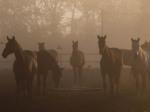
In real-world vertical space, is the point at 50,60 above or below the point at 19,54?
below

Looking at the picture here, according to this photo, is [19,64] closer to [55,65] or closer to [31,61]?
[31,61]

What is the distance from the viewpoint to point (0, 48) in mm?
44844

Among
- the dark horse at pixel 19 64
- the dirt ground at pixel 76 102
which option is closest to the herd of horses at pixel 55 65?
the dark horse at pixel 19 64

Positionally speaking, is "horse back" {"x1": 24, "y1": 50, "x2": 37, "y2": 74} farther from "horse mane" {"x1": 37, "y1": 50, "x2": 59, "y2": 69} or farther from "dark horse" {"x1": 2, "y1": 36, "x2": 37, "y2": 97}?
"horse mane" {"x1": 37, "y1": 50, "x2": 59, "y2": 69}

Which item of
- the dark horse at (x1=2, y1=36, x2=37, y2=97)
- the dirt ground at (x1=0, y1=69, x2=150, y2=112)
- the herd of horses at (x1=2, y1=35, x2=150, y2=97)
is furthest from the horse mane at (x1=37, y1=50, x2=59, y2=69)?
the dark horse at (x1=2, y1=36, x2=37, y2=97)

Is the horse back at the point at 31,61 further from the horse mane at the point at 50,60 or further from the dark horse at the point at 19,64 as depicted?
the horse mane at the point at 50,60

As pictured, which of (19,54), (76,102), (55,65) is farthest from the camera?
(55,65)

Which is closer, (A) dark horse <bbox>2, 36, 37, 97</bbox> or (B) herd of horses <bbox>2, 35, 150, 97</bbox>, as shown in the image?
(A) dark horse <bbox>2, 36, 37, 97</bbox>

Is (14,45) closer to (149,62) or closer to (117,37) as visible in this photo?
(149,62)

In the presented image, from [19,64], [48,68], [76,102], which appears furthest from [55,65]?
[76,102]

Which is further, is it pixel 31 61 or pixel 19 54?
pixel 31 61

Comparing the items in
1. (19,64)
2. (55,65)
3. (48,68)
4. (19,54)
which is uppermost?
(19,54)

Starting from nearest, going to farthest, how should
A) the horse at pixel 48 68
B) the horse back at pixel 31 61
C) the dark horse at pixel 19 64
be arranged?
the dark horse at pixel 19 64
the horse back at pixel 31 61
the horse at pixel 48 68

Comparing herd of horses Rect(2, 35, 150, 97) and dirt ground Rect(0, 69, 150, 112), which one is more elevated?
herd of horses Rect(2, 35, 150, 97)
